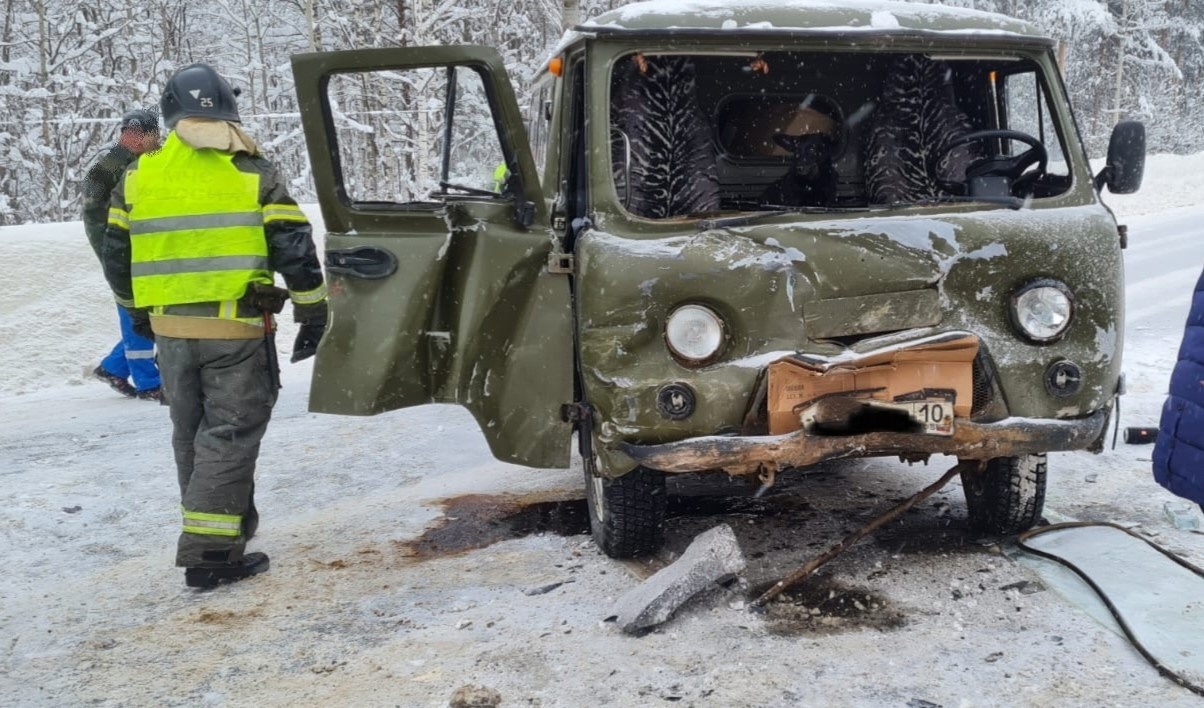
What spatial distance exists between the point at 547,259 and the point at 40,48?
19.0 m

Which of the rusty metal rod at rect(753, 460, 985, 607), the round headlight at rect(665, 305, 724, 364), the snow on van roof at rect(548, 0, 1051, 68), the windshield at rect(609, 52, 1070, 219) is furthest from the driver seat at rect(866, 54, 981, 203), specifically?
the round headlight at rect(665, 305, 724, 364)

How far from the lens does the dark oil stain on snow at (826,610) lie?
319 centimetres

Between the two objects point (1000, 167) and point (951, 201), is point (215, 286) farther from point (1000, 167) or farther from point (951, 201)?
point (1000, 167)

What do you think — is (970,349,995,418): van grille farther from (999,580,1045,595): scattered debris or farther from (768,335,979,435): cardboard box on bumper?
(999,580,1045,595): scattered debris

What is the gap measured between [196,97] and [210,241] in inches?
22.6

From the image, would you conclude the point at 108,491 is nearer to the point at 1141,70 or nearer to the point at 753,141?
the point at 753,141

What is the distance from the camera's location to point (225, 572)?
152 inches

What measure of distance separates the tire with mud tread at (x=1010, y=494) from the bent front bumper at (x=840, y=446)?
478 mm

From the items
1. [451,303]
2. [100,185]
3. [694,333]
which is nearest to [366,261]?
[451,303]

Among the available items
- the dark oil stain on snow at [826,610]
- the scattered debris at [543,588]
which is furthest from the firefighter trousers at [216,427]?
the dark oil stain on snow at [826,610]

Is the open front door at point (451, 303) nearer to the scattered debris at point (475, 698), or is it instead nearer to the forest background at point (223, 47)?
the scattered debris at point (475, 698)

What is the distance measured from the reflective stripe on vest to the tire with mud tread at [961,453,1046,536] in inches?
122

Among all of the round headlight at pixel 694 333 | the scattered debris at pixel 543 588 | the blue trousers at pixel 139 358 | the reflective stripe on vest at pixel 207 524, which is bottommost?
the blue trousers at pixel 139 358

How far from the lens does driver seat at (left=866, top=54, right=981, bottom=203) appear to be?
4477 millimetres
